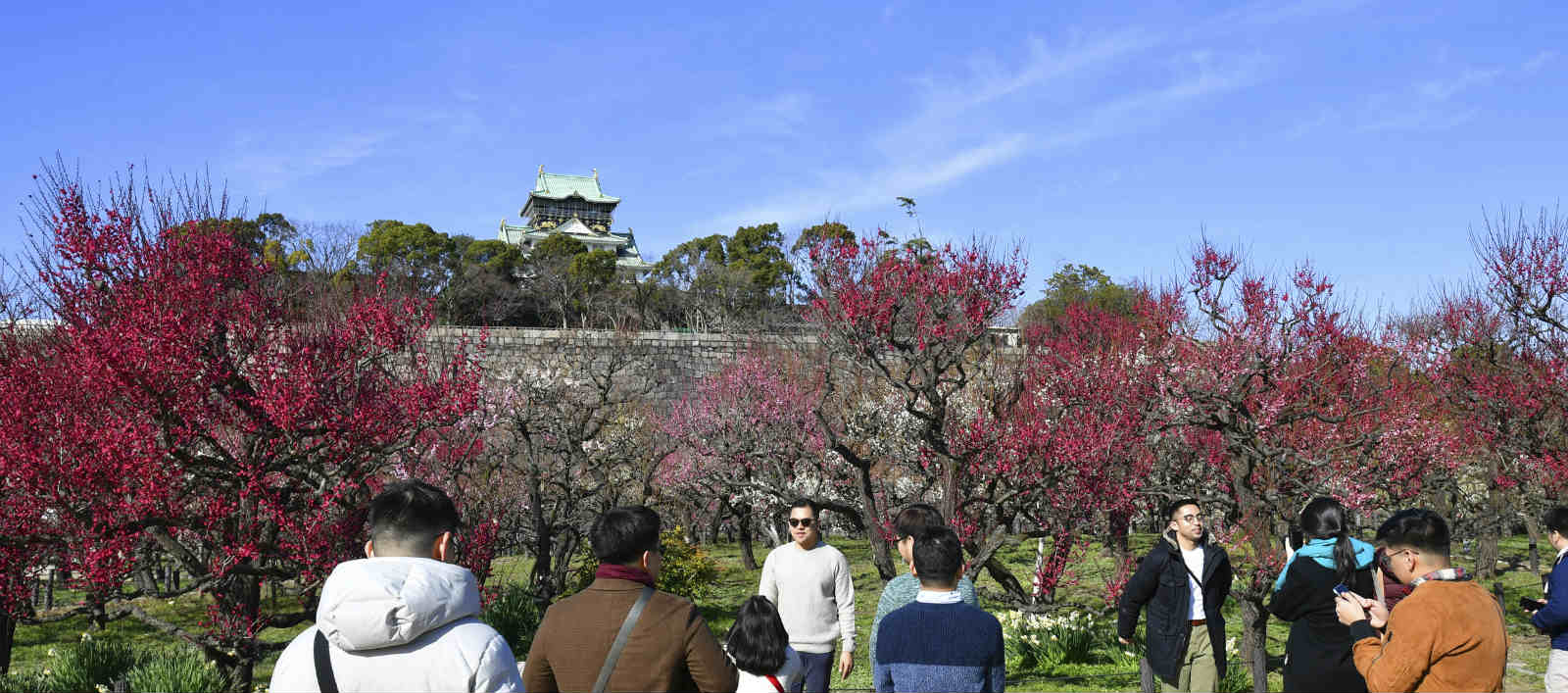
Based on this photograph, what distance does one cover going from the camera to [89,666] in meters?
8.58

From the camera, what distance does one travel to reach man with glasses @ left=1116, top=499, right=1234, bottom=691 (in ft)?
18.0

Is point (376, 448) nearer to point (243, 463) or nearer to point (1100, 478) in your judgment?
point (243, 463)

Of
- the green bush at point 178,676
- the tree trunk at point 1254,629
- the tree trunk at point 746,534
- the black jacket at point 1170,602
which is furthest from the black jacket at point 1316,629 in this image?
the tree trunk at point 746,534

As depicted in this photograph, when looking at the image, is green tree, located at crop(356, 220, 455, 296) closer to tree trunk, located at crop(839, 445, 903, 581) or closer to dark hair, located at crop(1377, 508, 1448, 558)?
tree trunk, located at crop(839, 445, 903, 581)

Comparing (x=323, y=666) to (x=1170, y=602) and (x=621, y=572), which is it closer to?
(x=621, y=572)

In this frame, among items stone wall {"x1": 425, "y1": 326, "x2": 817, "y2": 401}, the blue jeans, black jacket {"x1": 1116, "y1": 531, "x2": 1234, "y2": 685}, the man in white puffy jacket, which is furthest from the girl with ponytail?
stone wall {"x1": 425, "y1": 326, "x2": 817, "y2": 401}

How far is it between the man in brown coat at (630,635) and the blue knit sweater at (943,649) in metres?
0.73

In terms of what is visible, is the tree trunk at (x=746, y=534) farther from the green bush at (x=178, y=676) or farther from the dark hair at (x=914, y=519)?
the dark hair at (x=914, y=519)

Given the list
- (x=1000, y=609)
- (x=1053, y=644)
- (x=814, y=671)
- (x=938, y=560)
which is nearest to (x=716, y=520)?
(x=1000, y=609)

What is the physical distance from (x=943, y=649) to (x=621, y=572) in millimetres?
1175

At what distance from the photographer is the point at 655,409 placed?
29531 mm

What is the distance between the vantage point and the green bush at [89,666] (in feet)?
27.6

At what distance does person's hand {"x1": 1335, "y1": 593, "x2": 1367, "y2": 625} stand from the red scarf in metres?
2.57

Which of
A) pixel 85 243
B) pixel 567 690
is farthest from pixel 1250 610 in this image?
pixel 85 243
